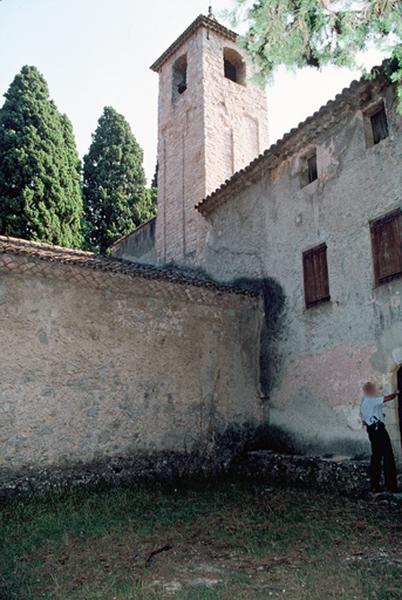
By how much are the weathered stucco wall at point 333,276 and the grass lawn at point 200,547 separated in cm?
185

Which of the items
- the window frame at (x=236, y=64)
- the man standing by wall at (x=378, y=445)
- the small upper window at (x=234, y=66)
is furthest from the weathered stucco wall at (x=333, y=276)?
the small upper window at (x=234, y=66)

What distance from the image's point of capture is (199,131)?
46.3 ft

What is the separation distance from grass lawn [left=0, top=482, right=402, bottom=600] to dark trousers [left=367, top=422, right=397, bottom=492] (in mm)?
324

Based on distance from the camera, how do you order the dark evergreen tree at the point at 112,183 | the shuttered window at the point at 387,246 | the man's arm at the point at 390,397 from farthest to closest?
the dark evergreen tree at the point at 112,183, the shuttered window at the point at 387,246, the man's arm at the point at 390,397

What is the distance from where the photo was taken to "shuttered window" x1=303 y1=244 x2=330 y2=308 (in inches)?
352

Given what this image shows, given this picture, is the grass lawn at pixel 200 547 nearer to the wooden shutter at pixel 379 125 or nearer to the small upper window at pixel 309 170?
the wooden shutter at pixel 379 125

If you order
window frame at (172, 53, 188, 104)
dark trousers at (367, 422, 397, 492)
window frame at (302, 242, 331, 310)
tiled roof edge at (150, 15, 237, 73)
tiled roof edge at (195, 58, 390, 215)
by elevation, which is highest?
tiled roof edge at (150, 15, 237, 73)

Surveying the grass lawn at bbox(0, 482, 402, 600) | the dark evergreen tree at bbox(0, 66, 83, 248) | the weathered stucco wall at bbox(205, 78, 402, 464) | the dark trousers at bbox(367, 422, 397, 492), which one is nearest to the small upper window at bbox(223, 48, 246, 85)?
the weathered stucco wall at bbox(205, 78, 402, 464)

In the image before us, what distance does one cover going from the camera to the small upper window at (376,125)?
8195 mm

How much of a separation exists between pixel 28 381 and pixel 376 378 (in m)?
5.56

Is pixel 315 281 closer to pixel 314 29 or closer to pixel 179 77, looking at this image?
pixel 314 29

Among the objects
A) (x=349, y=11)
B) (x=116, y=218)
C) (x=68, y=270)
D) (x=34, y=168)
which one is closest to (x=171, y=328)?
(x=68, y=270)

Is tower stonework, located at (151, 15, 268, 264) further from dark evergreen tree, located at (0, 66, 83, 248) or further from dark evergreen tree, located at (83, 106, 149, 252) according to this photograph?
dark evergreen tree, located at (83, 106, 149, 252)

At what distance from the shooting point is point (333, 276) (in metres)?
8.66
